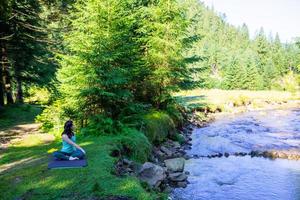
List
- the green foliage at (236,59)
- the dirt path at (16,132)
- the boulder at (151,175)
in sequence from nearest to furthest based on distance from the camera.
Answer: the boulder at (151,175) < the dirt path at (16,132) < the green foliage at (236,59)

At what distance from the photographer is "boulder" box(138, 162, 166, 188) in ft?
38.2

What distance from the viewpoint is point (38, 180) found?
940 centimetres

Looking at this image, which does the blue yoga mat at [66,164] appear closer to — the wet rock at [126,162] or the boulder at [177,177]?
the wet rock at [126,162]

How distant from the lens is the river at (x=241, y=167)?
13234mm

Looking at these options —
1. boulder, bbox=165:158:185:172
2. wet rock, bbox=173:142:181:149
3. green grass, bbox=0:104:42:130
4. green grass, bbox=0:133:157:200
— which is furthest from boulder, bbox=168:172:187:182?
green grass, bbox=0:104:42:130

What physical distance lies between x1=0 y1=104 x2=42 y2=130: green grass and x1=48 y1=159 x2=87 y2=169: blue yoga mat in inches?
407

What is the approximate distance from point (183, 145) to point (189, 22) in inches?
313

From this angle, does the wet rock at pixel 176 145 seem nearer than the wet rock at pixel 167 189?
No

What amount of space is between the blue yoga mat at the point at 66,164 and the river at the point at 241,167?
353 cm

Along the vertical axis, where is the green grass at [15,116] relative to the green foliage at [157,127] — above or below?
above

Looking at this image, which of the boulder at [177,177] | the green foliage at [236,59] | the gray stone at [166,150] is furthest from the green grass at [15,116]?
the green foliage at [236,59]

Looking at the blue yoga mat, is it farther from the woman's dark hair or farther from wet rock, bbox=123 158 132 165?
wet rock, bbox=123 158 132 165

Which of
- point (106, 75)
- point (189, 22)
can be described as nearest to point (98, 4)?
point (106, 75)

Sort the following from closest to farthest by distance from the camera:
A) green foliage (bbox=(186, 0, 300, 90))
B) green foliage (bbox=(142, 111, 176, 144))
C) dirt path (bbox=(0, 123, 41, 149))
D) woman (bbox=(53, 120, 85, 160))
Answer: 1. woman (bbox=(53, 120, 85, 160))
2. dirt path (bbox=(0, 123, 41, 149))
3. green foliage (bbox=(142, 111, 176, 144))
4. green foliage (bbox=(186, 0, 300, 90))
